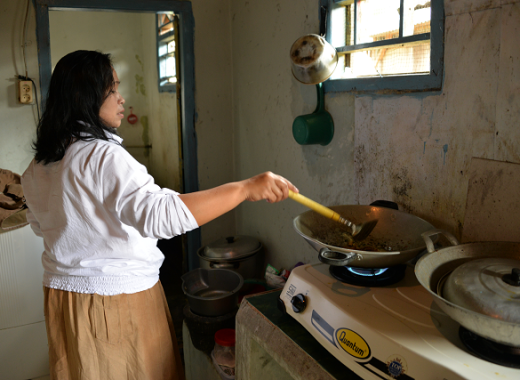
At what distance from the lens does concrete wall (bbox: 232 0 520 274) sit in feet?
3.82

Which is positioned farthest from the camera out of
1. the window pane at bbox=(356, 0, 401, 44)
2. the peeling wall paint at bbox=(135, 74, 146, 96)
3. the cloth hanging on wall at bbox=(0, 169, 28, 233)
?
the peeling wall paint at bbox=(135, 74, 146, 96)

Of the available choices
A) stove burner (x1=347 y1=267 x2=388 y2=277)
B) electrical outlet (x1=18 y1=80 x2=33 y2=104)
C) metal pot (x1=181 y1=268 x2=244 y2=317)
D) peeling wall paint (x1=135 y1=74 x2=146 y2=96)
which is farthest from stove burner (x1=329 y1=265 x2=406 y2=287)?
peeling wall paint (x1=135 y1=74 x2=146 y2=96)

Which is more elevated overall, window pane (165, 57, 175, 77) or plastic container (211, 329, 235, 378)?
window pane (165, 57, 175, 77)

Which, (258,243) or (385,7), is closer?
(385,7)

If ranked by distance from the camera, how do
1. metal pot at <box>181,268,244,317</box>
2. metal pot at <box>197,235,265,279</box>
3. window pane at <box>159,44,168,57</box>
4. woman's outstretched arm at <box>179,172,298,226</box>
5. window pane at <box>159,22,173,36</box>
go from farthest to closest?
window pane at <box>159,44,168,57</box>, window pane at <box>159,22,173,36</box>, metal pot at <box>197,235,265,279</box>, metal pot at <box>181,268,244,317</box>, woman's outstretched arm at <box>179,172,298,226</box>

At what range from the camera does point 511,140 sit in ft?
Result: 3.72

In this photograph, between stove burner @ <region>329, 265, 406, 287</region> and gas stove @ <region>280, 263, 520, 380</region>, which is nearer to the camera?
gas stove @ <region>280, 263, 520, 380</region>

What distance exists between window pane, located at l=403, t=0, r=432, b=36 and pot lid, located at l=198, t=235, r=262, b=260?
146cm

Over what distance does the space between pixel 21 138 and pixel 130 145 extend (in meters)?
2.46

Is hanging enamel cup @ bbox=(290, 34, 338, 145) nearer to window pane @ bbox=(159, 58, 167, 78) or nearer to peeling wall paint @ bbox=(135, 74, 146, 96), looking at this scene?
window pane @ bbox=(159, 58, 167, 78)

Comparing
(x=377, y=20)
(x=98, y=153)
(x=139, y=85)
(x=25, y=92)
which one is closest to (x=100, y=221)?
(x=98, y=153)

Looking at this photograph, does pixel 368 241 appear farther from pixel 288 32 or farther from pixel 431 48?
pixel 288 32

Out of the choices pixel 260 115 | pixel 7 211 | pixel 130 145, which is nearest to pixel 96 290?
pixel 7 211

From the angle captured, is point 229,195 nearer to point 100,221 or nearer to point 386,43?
point 100,221
